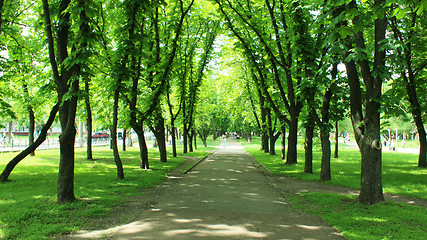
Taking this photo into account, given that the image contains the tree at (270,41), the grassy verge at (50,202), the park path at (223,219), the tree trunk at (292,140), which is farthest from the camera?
the tree trunk at (292,140)

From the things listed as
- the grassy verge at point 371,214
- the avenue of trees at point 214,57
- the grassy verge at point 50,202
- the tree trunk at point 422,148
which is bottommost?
the grassy verge at point 371,214

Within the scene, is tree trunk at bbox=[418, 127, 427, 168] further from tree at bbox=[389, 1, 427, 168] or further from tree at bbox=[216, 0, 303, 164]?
tree at bbox=[216, 0, 303, 164]

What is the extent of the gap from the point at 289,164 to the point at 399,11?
504 inches

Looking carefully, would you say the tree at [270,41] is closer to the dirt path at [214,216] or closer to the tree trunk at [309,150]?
the tree trunk at [309,150]

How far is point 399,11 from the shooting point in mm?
4238

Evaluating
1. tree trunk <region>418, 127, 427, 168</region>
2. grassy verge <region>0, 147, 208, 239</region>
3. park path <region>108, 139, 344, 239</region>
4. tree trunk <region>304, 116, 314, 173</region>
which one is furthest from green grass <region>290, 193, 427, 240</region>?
tree trunk <region>418, 127, 427, 168</region>

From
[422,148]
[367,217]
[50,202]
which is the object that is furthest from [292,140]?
[50,202]

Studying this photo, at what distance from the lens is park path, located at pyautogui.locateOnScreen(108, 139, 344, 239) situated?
16.7 ft

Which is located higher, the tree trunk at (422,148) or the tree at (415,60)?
the tree at (415,60)

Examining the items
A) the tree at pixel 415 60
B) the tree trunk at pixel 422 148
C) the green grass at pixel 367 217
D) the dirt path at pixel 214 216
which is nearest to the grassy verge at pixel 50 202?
the dirt path at pixel 214 216

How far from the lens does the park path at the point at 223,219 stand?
5.08 m

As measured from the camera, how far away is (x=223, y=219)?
19.6 feet

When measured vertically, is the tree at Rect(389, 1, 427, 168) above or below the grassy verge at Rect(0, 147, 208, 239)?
above

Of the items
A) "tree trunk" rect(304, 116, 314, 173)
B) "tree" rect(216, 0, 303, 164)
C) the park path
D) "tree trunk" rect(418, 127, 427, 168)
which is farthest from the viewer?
"tree trunk" rect(418, 127, 427, 168)
